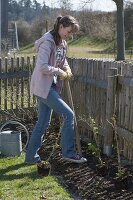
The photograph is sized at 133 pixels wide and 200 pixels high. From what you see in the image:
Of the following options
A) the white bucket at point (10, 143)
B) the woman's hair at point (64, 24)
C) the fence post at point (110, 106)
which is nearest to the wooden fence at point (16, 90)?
the white bucket at point (10, 143)

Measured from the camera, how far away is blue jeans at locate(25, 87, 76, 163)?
207 inches

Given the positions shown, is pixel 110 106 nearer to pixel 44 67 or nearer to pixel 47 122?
pixel 47 122

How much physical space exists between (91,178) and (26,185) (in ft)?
2.43

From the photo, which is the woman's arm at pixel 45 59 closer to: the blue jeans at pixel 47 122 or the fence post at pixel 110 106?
the blue jeans at pixel 47 122

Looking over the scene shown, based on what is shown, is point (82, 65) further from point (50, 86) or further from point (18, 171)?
point (18, 171)

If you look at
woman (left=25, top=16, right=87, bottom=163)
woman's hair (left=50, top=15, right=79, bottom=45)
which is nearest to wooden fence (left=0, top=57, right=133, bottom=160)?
woman (left=25, top=16, right=87, bottom=163)

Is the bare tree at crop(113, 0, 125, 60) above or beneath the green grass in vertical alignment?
above

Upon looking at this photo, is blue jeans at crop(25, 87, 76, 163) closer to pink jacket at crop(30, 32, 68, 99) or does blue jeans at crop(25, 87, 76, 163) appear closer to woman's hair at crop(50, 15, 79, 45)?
pink jacket at crop(30, 32, 68, 99)

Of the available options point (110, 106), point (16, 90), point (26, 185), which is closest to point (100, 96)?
point (110, 106)

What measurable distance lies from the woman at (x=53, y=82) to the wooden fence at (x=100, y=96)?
1.93 ft

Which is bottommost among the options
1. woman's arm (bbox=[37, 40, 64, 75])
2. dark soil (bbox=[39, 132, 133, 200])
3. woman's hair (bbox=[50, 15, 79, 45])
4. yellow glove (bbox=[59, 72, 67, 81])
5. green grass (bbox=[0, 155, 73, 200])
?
green grass (bbox=[0, 155, 73, 200])

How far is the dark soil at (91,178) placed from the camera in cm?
460

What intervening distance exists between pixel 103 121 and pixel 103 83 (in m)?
0.52

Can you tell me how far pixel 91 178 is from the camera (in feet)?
16.6
